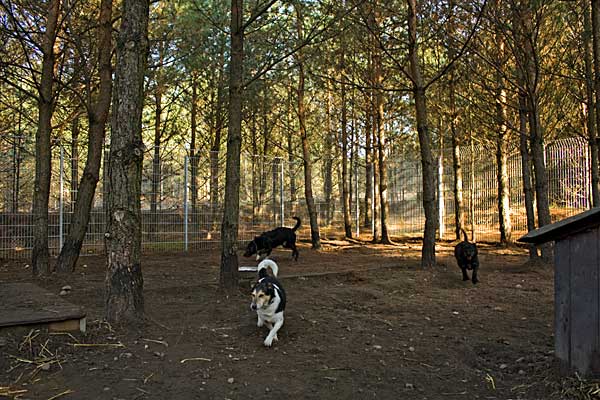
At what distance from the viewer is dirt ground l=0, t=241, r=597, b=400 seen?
3951mm

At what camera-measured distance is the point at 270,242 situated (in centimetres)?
1231

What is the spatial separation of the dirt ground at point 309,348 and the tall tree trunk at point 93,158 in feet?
2.60

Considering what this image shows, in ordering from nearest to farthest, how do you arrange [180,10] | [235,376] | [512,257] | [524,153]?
[235,376] < [524,153] < [512,257] < [180,10]

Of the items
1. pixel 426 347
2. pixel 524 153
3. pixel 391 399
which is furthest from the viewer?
pixel 524 153

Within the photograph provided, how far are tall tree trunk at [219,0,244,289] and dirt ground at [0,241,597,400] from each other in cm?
42

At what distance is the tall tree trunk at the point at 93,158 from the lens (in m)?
9.11

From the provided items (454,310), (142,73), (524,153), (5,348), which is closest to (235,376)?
(5,348)

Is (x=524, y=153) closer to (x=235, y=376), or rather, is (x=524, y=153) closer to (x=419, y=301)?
(x=419, y=301)

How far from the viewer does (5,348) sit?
172 inches

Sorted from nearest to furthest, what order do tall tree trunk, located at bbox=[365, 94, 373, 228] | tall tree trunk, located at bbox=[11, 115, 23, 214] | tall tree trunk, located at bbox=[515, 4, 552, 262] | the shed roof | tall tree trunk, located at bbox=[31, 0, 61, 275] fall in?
the shed roof < tall tree trunk, located at bbox=[31, 0, 61, 275] < tall tree trunk, located at bbox=[515, 4, 552, 262] < tall tree trunk, located at bbox=[11, 115, 23, 214] < tall tree trunk, located at bbox=[365, 94, 373, 228]

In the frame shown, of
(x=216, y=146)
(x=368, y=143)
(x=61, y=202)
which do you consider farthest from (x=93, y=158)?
(x=368, y=143)

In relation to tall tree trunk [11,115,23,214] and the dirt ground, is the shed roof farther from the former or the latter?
tall tree trunk [11,115,23,214]

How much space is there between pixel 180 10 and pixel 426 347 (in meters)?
14.3

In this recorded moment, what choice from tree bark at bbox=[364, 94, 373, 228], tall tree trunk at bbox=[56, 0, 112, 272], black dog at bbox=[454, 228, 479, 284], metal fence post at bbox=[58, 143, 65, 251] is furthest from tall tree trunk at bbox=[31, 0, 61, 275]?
tree bark at bbox=[364, 94, 373, 228]
